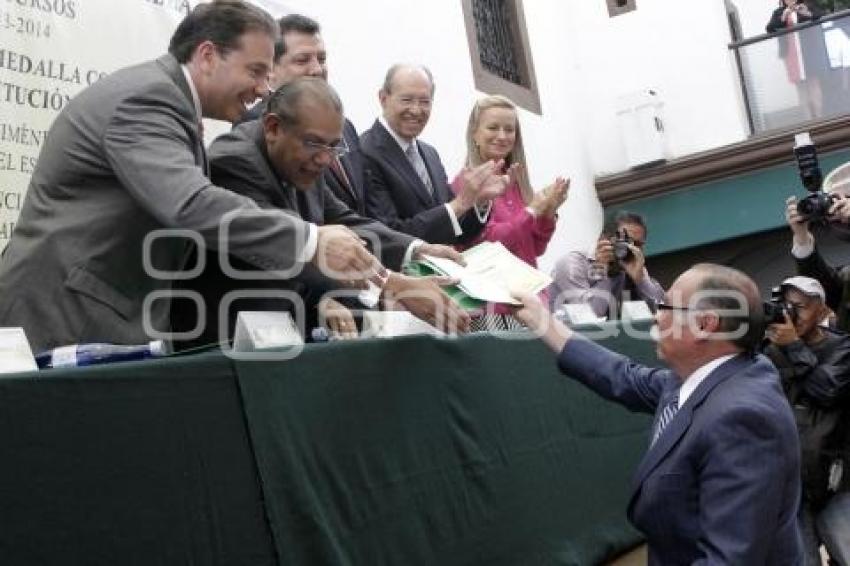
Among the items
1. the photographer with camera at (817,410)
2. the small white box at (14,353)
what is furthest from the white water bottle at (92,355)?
the photographer with camera at (817,410)

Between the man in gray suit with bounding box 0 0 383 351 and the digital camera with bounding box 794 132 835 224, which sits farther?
the digital camera with bounding box 794 132 835 224

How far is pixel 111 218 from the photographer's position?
2305 millimetres

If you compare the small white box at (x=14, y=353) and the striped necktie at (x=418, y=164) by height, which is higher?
the striped necktie at (x=418, y=164)

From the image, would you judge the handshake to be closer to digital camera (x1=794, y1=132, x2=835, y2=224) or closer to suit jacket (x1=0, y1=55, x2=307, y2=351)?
suit jacket (x1=0, y1=55, x2=307, y2=351)

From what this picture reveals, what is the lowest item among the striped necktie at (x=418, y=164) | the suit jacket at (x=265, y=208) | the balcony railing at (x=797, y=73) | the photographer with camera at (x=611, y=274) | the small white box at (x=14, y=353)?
the photographer with camera at (x=611, y=274)

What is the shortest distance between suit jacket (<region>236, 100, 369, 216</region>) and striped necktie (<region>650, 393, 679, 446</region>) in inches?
46.9

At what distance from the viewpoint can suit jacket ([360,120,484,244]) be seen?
11.5ft

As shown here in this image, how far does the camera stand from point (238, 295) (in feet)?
8.48

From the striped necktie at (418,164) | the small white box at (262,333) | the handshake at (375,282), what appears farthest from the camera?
the striped necktie at (418,164)

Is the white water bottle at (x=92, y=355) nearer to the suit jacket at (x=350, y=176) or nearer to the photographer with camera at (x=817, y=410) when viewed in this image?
the suit jacket at (x=350, y=176)

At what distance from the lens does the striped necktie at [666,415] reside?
8.45ft

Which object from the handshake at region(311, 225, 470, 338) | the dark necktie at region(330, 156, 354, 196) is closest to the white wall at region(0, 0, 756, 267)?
the dark necktie at region(330, 156, 354, 196)

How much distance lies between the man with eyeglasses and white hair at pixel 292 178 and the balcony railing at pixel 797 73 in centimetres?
872

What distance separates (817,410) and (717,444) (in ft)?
7.66
